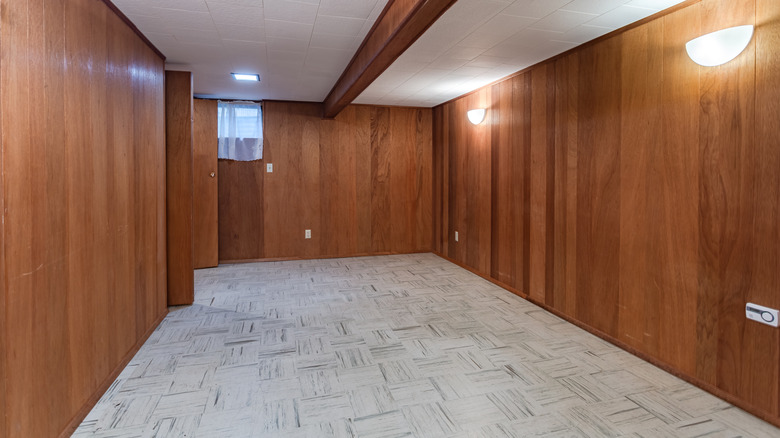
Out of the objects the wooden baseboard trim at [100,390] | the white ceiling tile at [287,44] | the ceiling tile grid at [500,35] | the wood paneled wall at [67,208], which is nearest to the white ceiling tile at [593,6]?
the ceiling tile grid at [500,35]

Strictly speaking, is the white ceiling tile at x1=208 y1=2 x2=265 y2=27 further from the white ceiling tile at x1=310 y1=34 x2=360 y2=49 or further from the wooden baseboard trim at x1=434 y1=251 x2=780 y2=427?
the wooden baseboard trim at x1=434 y1=251 x2=780 y2=427

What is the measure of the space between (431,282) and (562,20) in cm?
279

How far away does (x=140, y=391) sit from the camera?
7.00 ft

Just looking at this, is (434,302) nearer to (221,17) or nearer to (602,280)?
(602,280)

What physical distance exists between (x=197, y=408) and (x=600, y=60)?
3312mm

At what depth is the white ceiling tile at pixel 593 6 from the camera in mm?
2182

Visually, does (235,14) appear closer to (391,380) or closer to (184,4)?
(184,4)

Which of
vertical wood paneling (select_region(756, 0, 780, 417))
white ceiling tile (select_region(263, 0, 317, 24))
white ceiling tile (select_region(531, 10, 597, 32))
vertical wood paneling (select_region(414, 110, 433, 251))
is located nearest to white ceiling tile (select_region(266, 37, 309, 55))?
white ceiling tile (select_region(263, 0, 317, 24))

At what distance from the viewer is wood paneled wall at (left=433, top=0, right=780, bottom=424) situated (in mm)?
1884

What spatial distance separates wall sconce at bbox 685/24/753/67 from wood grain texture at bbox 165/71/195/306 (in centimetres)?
369

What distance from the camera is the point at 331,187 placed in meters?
5.62

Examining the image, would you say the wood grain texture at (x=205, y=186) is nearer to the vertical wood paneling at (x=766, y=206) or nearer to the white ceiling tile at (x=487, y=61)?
the white ceiling tile at (x=487, y=61)

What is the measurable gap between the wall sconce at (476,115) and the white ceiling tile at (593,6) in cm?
200

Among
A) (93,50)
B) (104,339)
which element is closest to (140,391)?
(104,339)
